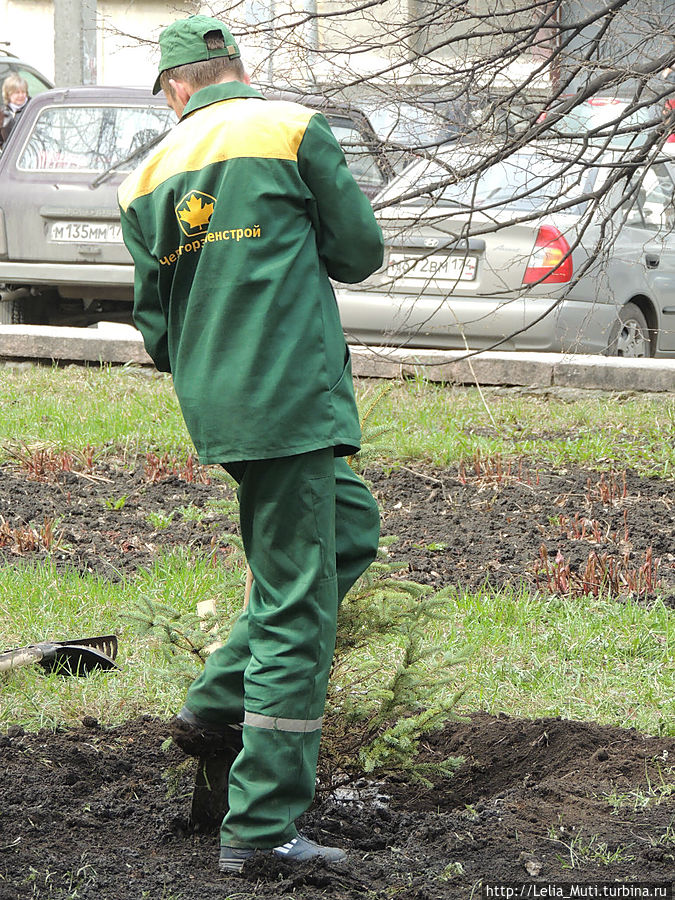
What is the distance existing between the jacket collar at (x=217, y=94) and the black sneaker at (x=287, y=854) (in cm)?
168

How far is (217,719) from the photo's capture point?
113 inches

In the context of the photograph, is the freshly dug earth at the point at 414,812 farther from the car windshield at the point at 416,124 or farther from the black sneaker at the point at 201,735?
the car windshield at the point at 416,124

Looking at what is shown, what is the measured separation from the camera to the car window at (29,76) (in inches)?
559

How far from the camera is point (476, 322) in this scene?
880 cm

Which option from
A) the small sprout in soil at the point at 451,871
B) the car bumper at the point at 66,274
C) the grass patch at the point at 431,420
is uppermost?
the car bumper at the point at 66,274

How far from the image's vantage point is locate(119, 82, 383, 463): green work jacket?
8.54ft

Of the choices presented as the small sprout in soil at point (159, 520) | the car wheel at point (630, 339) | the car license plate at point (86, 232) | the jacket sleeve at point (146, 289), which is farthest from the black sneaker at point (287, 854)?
the car license plate at point (86, 232)

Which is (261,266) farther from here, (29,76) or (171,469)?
(29,76)

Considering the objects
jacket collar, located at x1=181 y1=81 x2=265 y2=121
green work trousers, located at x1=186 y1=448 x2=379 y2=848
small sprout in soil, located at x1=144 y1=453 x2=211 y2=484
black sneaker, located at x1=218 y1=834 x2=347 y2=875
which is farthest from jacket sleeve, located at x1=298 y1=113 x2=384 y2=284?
small sprout in soil, located at x1=144 y1=453 x2=211 y2=484

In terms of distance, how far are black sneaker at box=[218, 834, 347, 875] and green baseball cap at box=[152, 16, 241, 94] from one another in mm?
1806

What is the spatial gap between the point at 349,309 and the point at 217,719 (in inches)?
256

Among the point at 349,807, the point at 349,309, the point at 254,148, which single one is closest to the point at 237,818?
the point at 349,807

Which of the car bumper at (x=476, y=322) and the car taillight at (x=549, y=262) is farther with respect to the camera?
the car bumper at (x=476, y=322)

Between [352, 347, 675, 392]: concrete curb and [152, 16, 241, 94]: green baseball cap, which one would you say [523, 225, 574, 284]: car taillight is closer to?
[352, 347, 675, 392]: concrete curb
